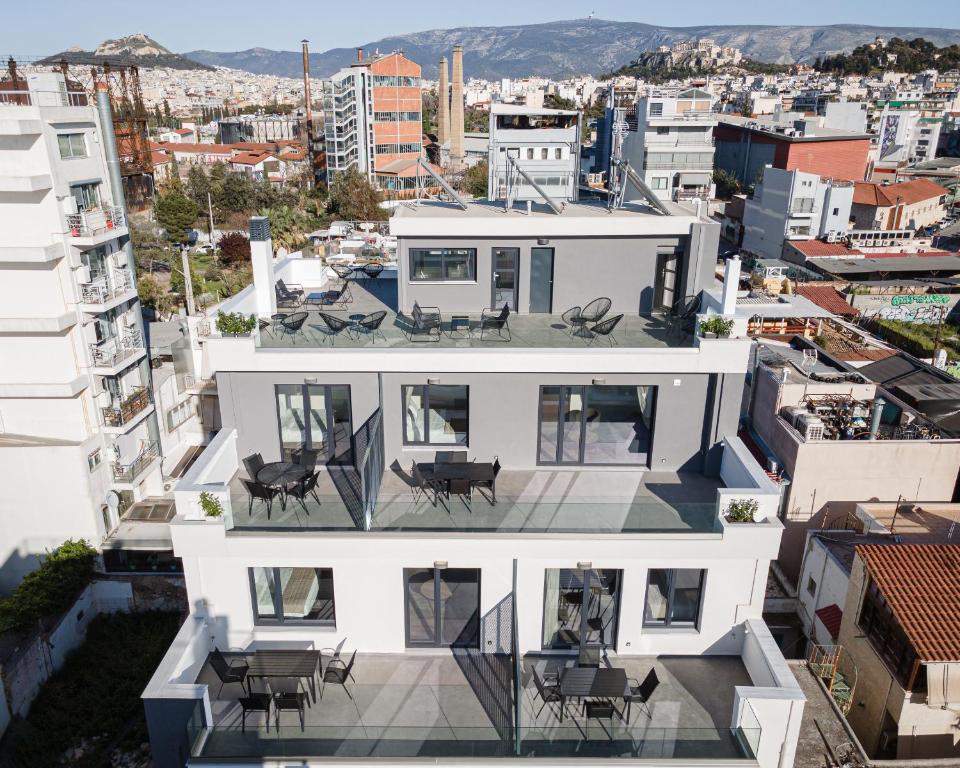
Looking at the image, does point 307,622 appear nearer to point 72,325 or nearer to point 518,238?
point 518,238

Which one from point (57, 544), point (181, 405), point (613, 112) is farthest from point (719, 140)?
point (57, 544)

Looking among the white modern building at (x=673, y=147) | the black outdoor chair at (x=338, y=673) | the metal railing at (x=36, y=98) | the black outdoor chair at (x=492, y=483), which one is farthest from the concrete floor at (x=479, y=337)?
the white modern building at (x=673, y=147)

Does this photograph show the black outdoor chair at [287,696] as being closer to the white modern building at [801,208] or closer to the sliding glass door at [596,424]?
the sliding glass door at [596,424]

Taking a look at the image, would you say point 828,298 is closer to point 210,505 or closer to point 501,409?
point 501,409

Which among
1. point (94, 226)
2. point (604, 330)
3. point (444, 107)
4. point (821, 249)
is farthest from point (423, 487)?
point (444, 107)

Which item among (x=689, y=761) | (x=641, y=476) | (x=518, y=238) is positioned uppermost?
(x=518, y=238)

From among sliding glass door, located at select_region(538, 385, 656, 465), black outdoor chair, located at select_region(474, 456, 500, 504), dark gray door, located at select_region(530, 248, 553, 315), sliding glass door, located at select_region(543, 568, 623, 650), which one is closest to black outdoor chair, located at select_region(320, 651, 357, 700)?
sliding glass door, located at select_region(543, 568, 623, 650)
